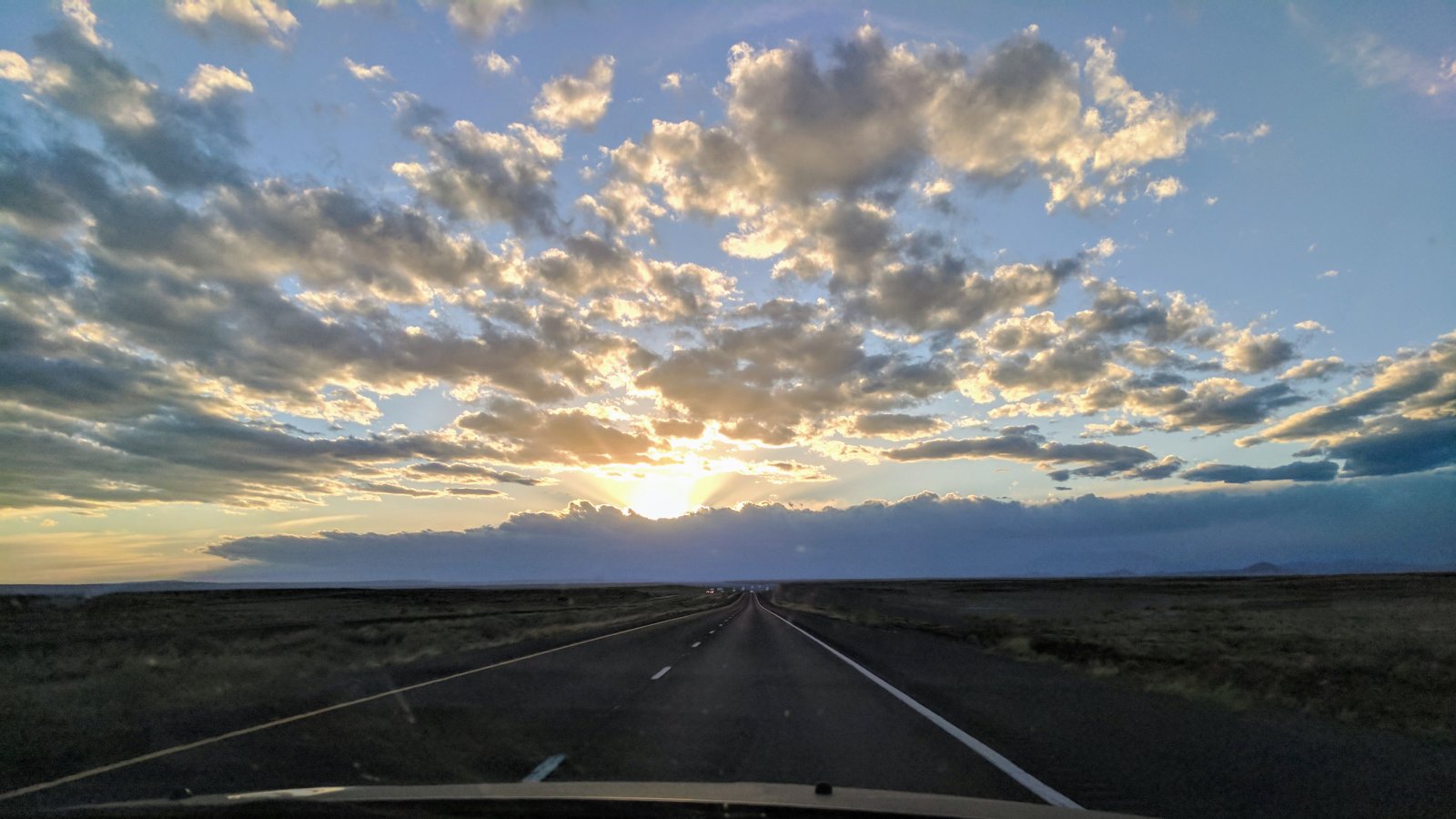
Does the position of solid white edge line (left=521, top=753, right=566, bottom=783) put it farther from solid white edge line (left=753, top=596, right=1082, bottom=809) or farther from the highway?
solid white edge line (left=753, top=596, right=1082, bottom=809)

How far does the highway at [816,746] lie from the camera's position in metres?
6.75

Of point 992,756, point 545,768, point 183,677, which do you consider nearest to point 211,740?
point 545,768

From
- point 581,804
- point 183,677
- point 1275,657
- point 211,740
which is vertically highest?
point 581,804

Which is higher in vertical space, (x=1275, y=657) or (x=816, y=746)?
(x=816, y=746)

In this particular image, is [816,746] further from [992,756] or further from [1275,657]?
[1275,657]

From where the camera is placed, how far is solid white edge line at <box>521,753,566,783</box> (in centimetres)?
677

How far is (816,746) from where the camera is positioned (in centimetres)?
872

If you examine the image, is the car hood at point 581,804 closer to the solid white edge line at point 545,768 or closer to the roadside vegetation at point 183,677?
A: the solid white edge line at point 545,768

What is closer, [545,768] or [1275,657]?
[545,768]

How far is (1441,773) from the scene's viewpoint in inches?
293

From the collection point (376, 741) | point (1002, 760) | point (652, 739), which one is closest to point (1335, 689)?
point (1002, 760)

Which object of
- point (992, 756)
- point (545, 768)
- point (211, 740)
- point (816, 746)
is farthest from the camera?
point (211, 740)

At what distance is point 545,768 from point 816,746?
2.96 meters

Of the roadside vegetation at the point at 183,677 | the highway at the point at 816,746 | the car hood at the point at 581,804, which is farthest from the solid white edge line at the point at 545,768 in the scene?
the roadside vegetation at the point at 183,677
